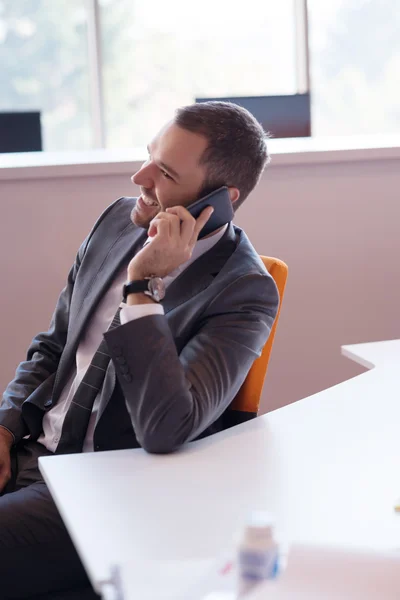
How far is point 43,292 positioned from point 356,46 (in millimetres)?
4189

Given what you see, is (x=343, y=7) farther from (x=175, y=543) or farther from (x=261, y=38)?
(x=175, y=543)

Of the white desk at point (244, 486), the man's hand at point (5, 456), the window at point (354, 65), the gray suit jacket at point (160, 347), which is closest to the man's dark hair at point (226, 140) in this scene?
the gray suit jacket at point (160, 347)

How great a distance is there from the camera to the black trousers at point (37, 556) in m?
1.39

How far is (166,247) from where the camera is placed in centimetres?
151

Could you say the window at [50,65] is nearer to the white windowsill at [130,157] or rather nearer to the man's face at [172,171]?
the white windowsill at [130,157]

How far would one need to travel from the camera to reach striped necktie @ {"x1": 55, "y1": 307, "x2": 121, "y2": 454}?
5.29ft

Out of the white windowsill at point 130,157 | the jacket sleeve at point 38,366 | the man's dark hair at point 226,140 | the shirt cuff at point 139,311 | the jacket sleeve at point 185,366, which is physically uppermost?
the man's dark hair at point 226,140

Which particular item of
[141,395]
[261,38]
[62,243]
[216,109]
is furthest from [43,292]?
[261,38]

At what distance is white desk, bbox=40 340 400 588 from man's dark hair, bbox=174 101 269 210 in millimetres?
507

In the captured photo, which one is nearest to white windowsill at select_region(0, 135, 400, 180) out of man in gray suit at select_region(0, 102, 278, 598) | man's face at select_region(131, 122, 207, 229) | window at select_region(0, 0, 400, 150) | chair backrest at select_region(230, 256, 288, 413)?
man in gray suit at select_region(0, 102, 278, 598)

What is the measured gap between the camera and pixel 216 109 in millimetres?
1653

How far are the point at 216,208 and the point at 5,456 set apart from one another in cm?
69

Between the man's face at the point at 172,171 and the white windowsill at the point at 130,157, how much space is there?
844mm

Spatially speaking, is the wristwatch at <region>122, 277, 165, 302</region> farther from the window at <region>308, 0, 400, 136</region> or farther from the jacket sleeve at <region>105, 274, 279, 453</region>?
the window at <region>308, 0, 400, 136</region>
